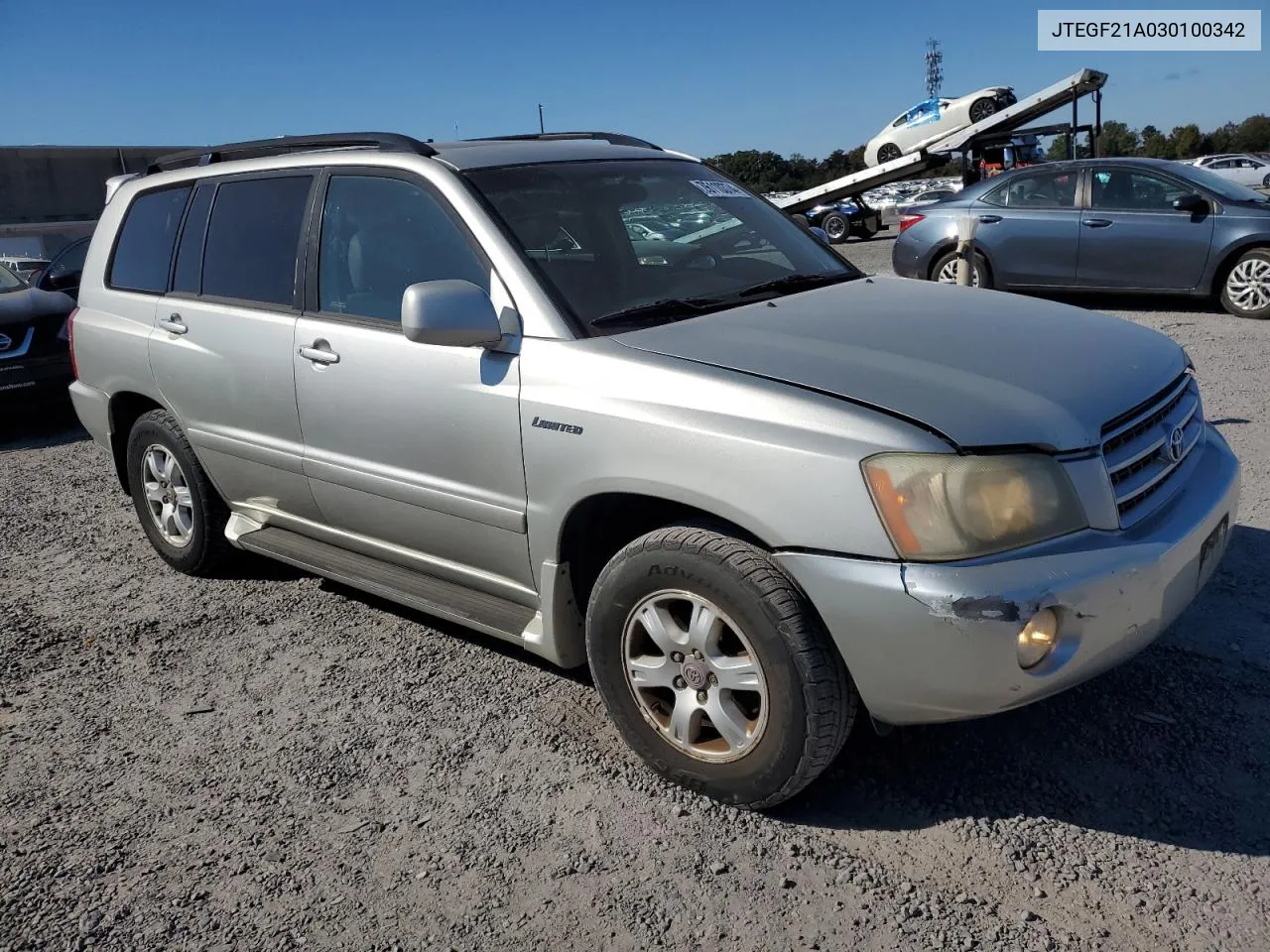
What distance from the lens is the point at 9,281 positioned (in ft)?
31.4

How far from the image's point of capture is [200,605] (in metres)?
4.68

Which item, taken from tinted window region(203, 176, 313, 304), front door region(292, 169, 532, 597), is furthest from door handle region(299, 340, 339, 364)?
tinted window region(203, 176, 313, 304)

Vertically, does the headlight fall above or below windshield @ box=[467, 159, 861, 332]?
below

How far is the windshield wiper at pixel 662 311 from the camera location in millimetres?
3229

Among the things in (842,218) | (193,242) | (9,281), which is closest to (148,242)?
(193,242)

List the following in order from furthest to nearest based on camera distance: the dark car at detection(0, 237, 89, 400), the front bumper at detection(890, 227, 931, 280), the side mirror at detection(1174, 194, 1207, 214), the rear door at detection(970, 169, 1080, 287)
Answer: the front bumper at detection(890, 227, 931, 280) < the rear door at detection(970, 169, 1080, 287) < the side mirror at detection(1174, 194, 1207, 214) < the dark car at detection(0, 237, 89, 400)

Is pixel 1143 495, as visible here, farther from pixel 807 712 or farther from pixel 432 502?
pixel 432 502

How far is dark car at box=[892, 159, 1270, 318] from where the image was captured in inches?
390

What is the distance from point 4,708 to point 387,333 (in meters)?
1.99

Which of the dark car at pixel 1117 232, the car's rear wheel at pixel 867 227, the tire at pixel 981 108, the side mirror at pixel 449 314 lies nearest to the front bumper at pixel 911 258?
the dark car at pixel 1117 232

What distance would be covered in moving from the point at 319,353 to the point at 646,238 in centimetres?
123

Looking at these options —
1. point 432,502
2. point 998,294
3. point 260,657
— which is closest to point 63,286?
point 260,657

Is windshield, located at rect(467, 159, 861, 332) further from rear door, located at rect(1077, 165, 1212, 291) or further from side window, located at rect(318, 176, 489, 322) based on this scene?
rear door, located at rect(1077, 165, 1212, 291)

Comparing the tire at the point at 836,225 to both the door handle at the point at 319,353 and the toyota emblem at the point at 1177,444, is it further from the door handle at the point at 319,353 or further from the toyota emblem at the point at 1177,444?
the toyota emblem at the point at 1177,444
